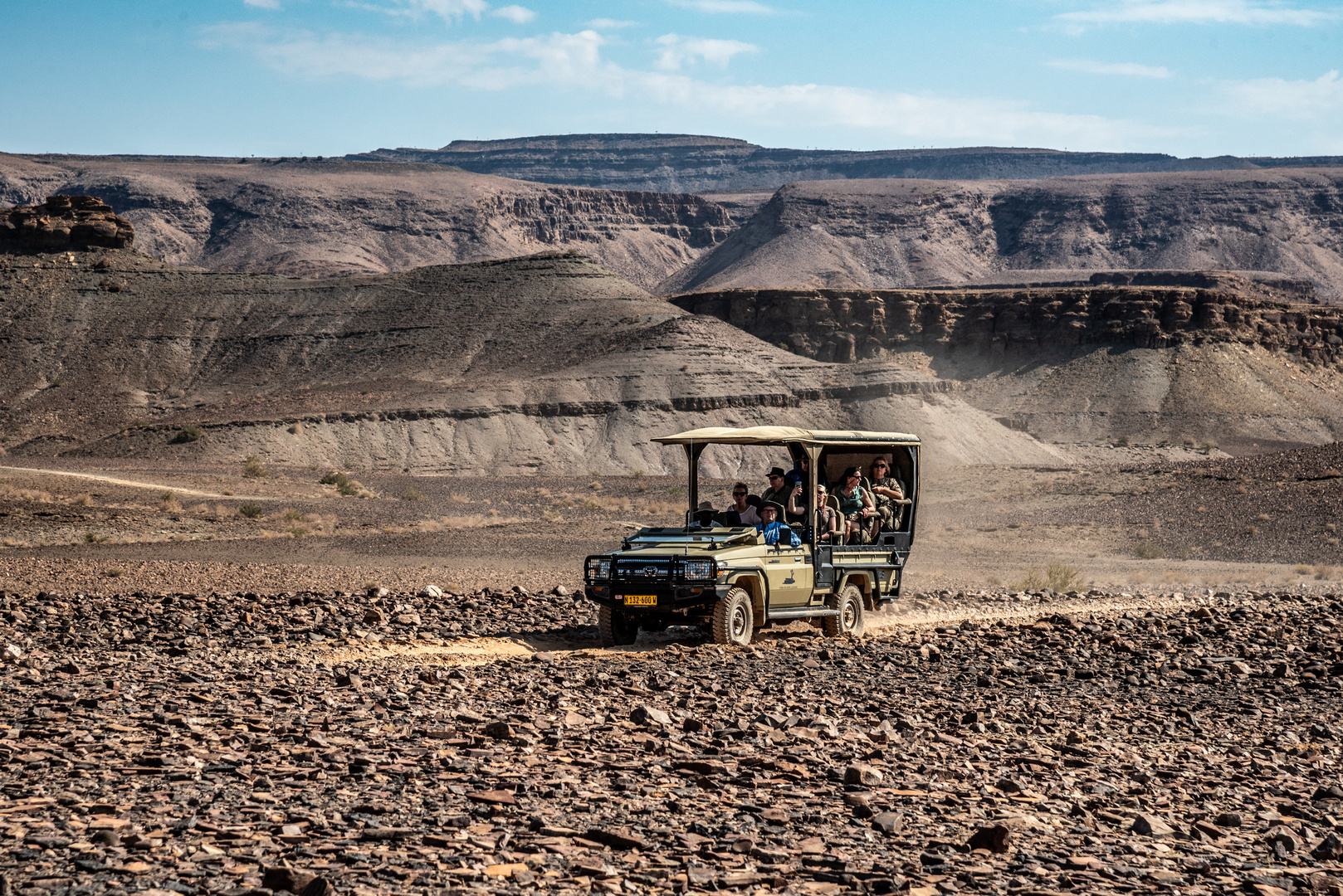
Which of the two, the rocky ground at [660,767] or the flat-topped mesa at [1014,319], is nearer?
the rocky ground at [660,767]

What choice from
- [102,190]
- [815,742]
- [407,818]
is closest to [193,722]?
[407,818]

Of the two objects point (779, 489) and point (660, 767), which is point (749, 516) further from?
point (660, 767)

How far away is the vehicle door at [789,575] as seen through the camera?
15141 mm

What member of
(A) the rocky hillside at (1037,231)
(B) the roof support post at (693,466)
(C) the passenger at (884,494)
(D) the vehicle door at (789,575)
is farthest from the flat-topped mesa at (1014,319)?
(D) the vehicle door at (789,575)

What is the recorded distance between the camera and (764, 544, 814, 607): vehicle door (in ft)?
49.7

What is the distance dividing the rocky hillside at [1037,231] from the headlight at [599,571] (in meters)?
133

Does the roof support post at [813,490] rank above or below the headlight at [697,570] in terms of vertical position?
above

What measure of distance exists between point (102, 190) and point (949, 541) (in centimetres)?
16471

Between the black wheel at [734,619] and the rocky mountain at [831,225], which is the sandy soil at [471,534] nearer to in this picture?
the black wheel at [734,619]

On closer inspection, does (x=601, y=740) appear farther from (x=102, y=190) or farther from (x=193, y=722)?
(x=102, y=190)

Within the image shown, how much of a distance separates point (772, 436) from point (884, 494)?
8.50ft

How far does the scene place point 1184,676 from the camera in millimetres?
14055

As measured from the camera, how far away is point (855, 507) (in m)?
17.1

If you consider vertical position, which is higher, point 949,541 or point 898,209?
point 898,209
